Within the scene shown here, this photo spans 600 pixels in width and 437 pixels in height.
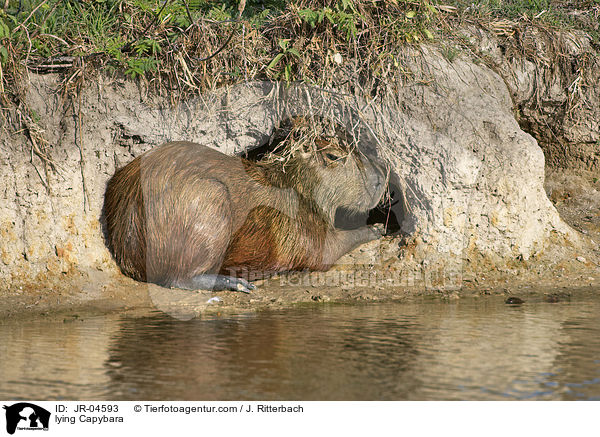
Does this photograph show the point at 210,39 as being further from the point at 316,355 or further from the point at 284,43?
the point at 316,355

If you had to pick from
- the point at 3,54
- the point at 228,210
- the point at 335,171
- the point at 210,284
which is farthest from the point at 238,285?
the point at 3,54

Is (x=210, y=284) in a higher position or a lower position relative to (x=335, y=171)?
lower

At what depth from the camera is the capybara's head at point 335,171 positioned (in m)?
4.98

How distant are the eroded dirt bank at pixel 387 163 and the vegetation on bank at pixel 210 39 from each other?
134 mm

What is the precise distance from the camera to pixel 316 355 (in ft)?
9.62

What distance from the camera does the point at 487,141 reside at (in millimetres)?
4855

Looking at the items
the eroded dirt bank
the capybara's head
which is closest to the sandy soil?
the eroded dirt bank

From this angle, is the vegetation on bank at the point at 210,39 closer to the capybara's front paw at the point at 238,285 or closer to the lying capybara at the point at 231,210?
the lying capybara at the point at 231,210

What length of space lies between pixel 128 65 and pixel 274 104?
1.03 m

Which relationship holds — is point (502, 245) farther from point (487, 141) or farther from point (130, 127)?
point (130, 127)
